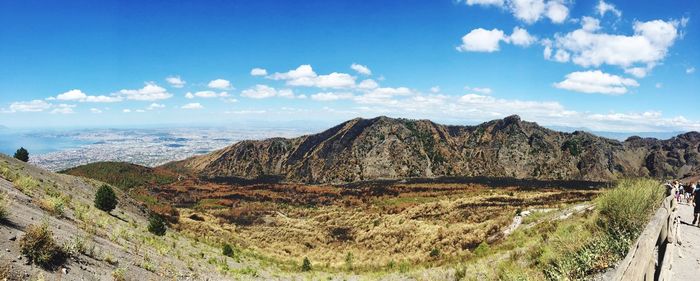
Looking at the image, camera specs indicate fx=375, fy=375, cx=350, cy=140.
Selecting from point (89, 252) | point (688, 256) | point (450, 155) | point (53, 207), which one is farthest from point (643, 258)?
point (450, 155)

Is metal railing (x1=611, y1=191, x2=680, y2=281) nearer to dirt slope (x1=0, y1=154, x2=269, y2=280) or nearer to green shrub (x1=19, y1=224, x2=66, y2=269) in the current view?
dirt slope (x1=0, y1=154, x2=269, y2=280)

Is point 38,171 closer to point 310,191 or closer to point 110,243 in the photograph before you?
point 110,243

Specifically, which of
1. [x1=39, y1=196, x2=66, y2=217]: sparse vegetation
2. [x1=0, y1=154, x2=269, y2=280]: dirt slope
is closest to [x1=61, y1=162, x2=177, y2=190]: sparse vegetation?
[x1=0, y1=154, x2=269, y2=280]: dirt slope

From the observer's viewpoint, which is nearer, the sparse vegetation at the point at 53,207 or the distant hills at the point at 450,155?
the sparse vegetation at the point at 53,207

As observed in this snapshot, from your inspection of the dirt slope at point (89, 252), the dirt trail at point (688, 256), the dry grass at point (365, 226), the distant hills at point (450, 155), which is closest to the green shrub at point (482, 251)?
the dry grass at point (365, 226)

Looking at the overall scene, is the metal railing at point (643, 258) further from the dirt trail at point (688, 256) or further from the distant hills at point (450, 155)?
the distant hills at point (450, 155)
